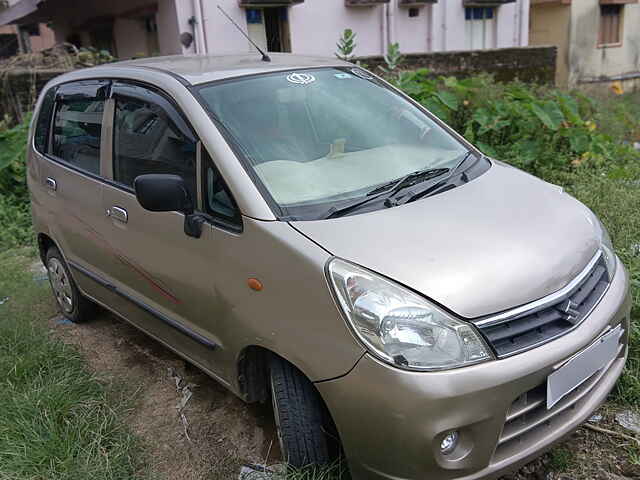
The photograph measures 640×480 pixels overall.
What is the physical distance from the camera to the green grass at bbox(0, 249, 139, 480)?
8.18 feet

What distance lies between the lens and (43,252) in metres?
4.31

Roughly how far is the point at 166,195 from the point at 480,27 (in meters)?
15.1

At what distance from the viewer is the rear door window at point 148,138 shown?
2.68 metres

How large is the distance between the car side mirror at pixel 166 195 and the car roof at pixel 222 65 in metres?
0.57

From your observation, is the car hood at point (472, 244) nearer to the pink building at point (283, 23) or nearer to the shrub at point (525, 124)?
the shrub at point (525, 124)

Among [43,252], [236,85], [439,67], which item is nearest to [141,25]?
[439,67]

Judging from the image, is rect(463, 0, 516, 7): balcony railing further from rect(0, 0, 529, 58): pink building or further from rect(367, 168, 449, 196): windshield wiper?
rect(367, 168, 449, 196): windshield wiper

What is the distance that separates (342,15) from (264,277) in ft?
39.7

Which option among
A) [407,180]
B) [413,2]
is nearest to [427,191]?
[407,180]

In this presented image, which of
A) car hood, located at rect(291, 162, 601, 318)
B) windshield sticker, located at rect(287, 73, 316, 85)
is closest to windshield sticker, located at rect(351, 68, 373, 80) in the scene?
windshield sticker, located at rect(287, 73, 316, 85)

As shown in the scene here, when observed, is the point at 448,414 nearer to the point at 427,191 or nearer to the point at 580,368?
the point at 580,368

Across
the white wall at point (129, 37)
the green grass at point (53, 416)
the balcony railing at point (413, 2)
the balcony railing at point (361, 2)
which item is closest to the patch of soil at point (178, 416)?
the green grass at point (53, 416)

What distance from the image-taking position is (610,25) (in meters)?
18.9

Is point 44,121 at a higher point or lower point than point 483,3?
lower
